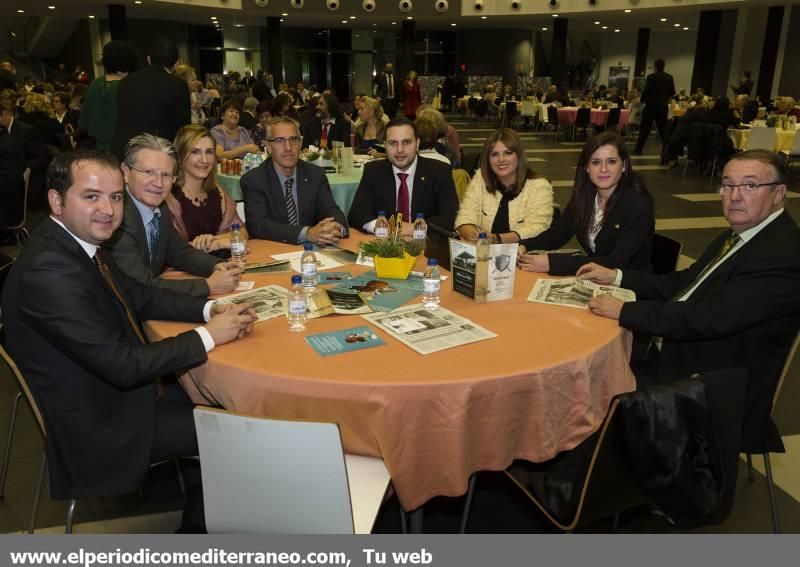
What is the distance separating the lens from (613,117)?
14031 mm

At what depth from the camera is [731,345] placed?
2.23 m

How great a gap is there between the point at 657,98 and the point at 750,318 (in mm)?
11664

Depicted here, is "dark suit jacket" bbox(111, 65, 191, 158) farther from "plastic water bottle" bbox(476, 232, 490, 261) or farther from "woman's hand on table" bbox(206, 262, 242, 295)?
"plastic water bottle" bbox(476, 232, 490, 261)

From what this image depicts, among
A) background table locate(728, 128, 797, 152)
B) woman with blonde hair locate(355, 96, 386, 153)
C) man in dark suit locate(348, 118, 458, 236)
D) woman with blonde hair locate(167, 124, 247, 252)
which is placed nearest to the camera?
woman with blonde hair locate(167, 124, 247, 252)

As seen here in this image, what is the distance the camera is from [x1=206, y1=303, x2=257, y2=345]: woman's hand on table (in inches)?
77.2

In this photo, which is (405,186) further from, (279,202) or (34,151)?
(34,151)

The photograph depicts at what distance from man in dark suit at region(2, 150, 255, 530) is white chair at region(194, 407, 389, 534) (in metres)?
0.48

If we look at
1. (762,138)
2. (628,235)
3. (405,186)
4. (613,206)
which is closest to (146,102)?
(405,186)

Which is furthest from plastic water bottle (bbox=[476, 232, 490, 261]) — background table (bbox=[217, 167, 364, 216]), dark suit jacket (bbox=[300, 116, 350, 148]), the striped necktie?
dark suit jacket (bbox=[300, 116, 350, 148])

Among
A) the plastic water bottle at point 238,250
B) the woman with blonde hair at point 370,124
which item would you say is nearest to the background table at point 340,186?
the woman with blonde hair at point 370,124

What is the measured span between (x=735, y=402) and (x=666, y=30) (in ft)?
84.6

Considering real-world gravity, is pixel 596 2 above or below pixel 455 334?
above

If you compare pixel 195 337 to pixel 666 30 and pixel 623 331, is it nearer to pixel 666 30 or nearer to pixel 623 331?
pixel 623 331
